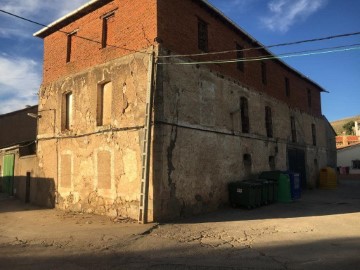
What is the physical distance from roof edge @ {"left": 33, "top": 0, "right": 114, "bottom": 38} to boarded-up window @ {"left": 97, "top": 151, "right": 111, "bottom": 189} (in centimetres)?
553

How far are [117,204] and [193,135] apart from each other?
380cm

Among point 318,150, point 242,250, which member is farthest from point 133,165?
point 318,150

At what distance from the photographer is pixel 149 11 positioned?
38.1 ft

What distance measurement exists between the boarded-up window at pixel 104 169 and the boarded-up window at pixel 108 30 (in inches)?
182

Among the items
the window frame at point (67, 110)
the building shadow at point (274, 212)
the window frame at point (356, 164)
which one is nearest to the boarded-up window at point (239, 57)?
the building shadow at point (274, 212)

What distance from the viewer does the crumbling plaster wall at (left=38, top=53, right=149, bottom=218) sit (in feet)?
37.3

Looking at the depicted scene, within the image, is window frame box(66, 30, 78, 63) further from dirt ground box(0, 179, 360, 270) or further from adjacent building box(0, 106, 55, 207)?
dirt ground box(0, 179, 360, 270)

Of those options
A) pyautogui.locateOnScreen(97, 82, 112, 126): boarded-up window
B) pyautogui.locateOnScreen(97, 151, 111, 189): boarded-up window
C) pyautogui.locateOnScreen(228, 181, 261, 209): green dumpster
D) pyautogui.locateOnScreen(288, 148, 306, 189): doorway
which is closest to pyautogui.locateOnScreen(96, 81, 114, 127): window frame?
pyautogui.locateOnScreen(97, 82, 112, 126): boarded-up window

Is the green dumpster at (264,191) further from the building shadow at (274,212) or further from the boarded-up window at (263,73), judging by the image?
the boarded-up window at (263,73)

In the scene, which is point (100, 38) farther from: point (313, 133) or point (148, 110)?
point (313, 133)

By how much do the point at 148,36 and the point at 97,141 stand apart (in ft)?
15.1

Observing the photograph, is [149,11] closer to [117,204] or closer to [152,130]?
[152,130]

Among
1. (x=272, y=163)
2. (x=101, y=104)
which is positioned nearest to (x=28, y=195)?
(x=101, y=104)

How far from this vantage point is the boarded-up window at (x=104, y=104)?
13032 mm
